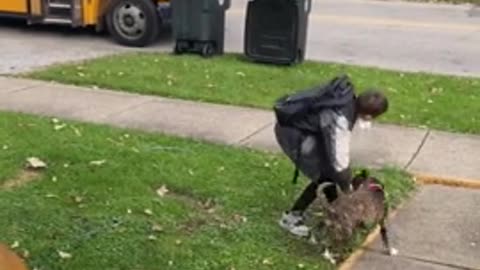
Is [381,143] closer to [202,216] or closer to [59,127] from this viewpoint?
[202,216]

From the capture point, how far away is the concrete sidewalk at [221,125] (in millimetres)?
6719

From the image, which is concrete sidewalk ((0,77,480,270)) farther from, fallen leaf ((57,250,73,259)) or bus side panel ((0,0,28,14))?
bus side panel ((0,0,28,14))

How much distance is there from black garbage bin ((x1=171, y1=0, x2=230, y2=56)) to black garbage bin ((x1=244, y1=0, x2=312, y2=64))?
493 millimetres

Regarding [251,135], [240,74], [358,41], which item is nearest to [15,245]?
[251,135]

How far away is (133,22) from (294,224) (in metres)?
7.08

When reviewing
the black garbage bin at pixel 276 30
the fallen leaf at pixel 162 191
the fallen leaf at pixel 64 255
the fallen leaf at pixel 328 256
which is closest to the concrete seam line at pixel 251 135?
the fallen leaf at pixel 162 191

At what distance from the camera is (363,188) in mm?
4855

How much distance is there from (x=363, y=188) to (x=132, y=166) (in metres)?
1.92

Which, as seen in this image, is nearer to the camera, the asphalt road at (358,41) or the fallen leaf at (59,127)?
the fallen leaf at (59,127)

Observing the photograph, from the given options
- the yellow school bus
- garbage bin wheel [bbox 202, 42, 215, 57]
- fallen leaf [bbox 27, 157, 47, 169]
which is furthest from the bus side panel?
fallen leaf [bbox 27, 157, 47, 169]

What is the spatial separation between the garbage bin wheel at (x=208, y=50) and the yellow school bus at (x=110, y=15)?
1.14m

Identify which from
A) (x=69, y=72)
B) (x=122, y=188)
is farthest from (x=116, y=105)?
(x=122, y=188)

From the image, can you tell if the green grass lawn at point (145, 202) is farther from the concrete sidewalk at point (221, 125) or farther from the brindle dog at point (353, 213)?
the concrete sidewalk at point (221, 125)

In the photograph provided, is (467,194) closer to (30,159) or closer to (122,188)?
(122,188)
